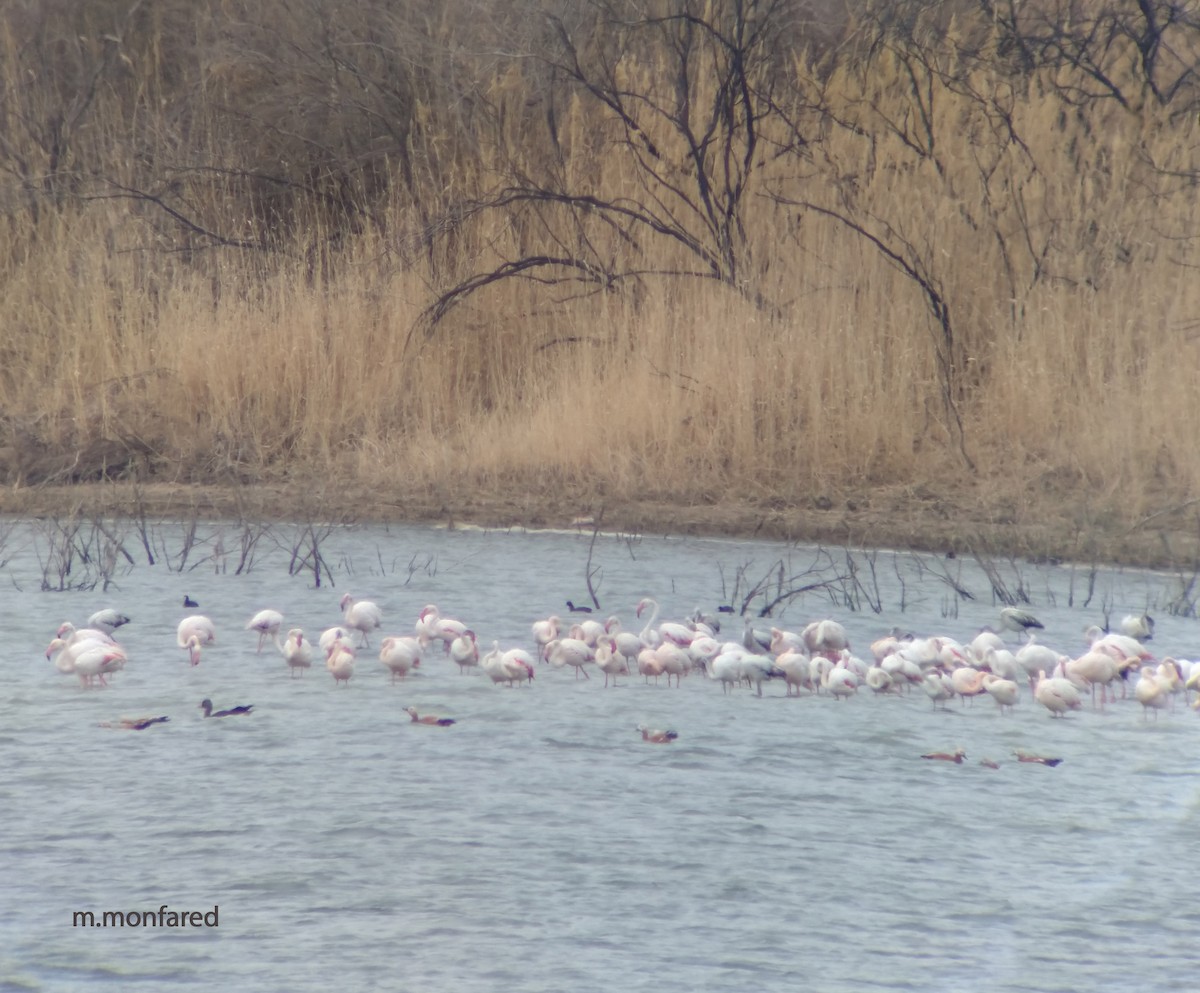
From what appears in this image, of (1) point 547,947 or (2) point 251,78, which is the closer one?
(1) point 547,947

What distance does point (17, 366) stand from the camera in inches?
464

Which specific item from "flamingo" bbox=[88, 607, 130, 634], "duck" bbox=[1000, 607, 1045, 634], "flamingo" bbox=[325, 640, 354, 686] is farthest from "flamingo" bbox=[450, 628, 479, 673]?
"duck" bbox=[1000, 607, 1045, 634]

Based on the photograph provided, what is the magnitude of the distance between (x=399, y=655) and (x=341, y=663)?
22 centimetres

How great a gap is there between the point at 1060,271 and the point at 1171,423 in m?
1.77

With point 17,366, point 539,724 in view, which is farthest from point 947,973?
point 17,366

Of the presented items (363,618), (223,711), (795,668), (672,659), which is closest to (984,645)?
(795,668)

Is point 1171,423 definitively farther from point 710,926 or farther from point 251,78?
point 251,78

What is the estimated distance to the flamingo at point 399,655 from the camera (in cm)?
636

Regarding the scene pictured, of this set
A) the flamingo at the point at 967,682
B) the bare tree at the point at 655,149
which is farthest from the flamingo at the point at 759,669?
the bare tree at the point at 655,149

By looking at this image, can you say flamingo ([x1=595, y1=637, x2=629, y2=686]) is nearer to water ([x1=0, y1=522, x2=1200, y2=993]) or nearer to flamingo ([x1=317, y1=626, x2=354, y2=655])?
water ([x1=0, y1=522, x2=1200, y2=993])

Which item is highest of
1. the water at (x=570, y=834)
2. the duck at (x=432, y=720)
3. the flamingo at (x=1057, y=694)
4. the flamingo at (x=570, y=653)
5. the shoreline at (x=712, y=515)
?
the shoreline at (x=712, y=515)

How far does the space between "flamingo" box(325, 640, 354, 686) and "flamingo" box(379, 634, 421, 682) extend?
13cm

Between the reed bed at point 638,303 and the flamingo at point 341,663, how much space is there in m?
3.76

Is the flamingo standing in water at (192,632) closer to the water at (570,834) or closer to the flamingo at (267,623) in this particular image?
the water at (570,834)
